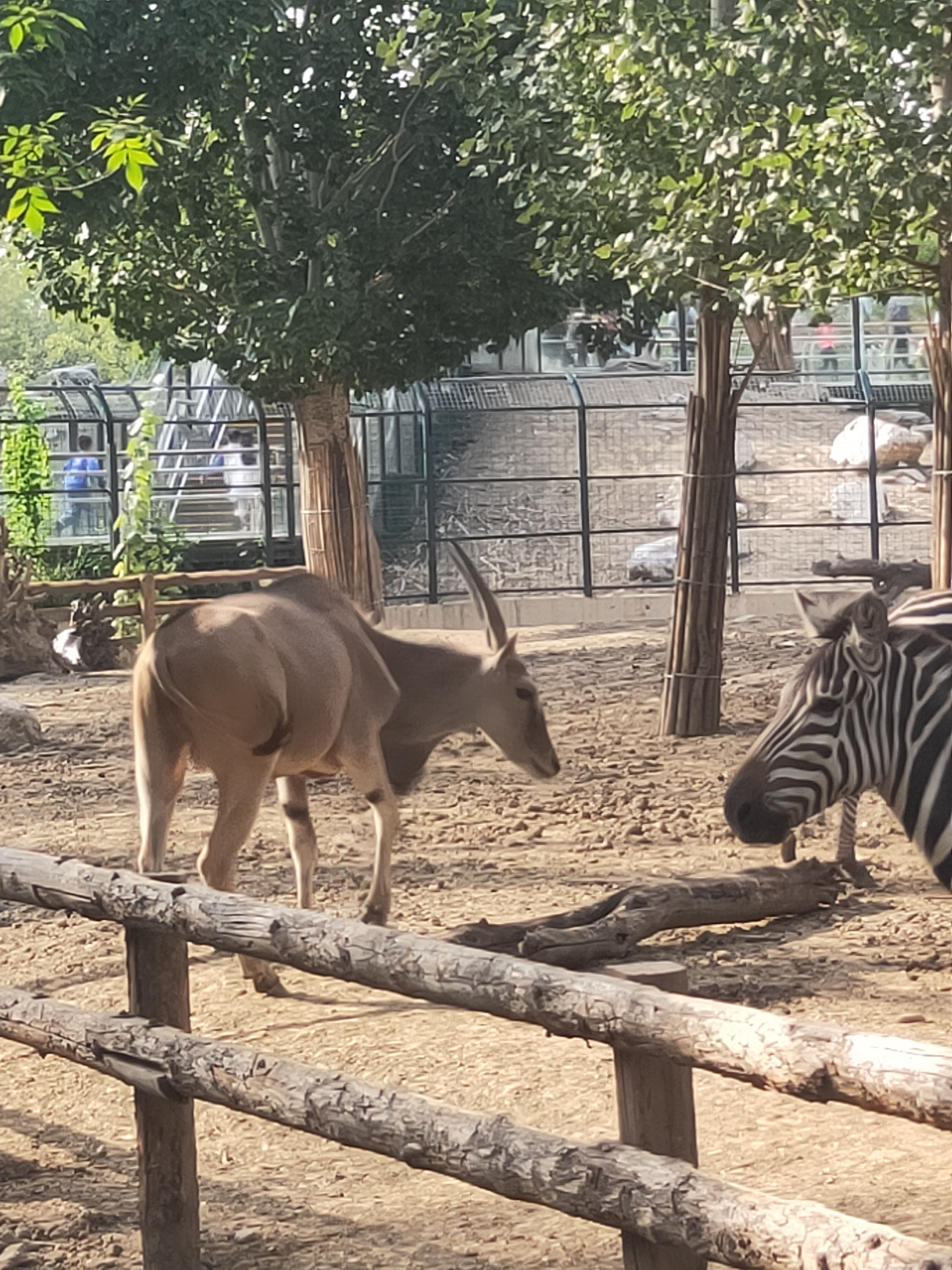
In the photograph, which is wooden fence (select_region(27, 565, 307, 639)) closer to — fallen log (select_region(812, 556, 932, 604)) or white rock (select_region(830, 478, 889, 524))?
fallen log (select_region(812, 556, 932, 604))

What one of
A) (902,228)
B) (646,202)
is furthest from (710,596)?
(902,228)

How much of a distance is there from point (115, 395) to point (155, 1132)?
36289 millimetres

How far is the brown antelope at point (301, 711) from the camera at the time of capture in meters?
6.47

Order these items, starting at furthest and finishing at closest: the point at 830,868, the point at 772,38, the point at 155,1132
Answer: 1. the point at 772,38
2. the point at 830,868
3. the point at 155,1132

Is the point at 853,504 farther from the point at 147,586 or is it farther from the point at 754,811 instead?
the point at 754,811

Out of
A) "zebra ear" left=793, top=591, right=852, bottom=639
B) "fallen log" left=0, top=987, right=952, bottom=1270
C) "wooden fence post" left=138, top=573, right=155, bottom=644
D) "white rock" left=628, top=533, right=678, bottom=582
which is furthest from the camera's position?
"white rock" left=628, top=533, right=678, bottom=582

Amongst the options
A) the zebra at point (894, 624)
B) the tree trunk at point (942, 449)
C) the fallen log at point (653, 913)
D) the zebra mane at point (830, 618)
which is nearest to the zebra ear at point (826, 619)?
the zebra mane at point (830, 618)

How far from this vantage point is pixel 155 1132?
4.05 meters

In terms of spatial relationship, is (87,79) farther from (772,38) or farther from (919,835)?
(919,835)

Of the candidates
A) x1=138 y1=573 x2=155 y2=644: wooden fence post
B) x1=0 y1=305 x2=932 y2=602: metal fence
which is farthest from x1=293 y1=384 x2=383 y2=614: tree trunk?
x1=0 y1=305 x2=932 y2=602: metal fence

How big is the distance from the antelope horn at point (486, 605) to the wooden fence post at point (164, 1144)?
3765 mm

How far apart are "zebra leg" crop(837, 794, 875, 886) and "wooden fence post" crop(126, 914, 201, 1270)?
13.2 feet

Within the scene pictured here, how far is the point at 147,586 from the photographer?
1570 cm

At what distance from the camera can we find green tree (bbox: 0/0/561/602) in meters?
14.6
